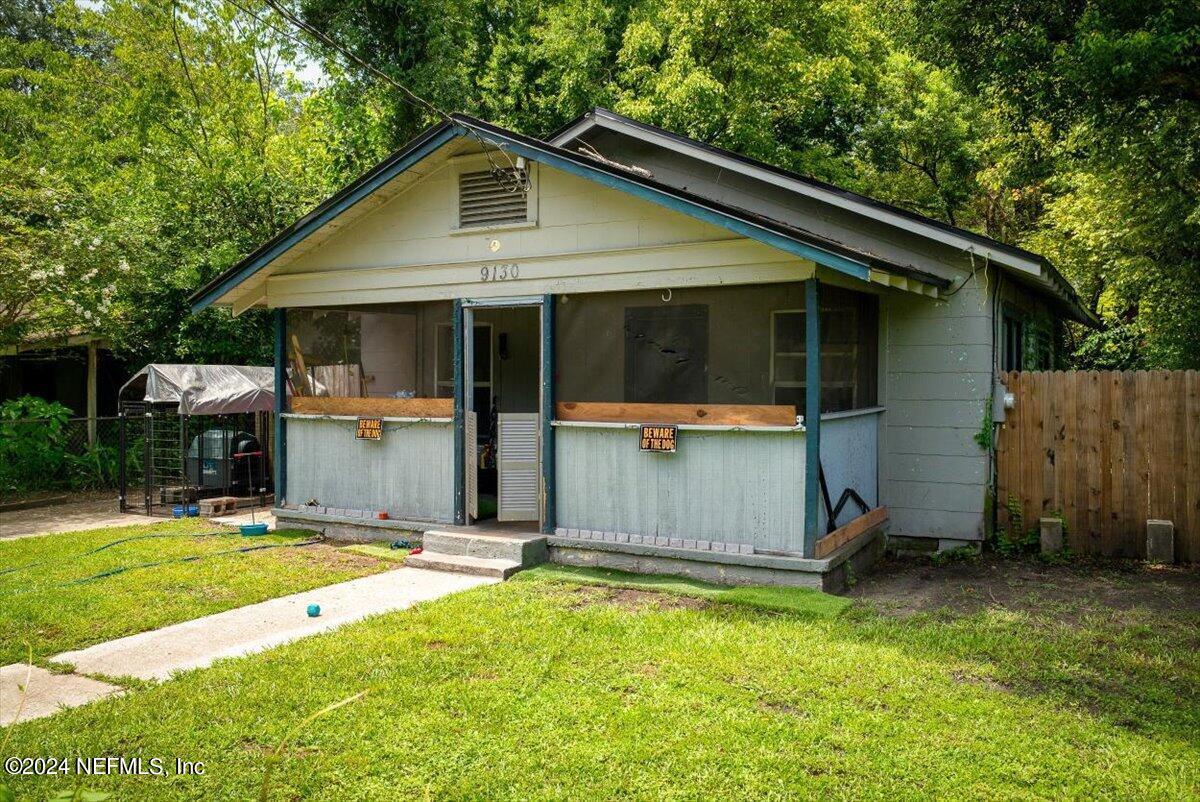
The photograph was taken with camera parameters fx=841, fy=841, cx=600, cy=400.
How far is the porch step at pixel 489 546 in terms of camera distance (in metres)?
8.25

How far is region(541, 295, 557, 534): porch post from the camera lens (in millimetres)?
8516

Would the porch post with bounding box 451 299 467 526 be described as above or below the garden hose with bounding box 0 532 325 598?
above

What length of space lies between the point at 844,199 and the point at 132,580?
813cm

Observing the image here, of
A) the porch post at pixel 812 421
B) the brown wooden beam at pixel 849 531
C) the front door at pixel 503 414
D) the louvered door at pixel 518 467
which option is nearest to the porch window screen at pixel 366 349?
the front door at pixel 503 414

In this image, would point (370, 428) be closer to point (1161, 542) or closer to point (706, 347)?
point (706, 347)

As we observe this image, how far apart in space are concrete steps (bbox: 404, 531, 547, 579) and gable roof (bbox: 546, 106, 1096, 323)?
4.84 meters

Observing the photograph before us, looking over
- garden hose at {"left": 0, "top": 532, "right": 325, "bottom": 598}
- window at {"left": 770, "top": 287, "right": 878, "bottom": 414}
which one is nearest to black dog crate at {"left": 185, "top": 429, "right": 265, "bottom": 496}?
garden hose at {"left": 0, "top": 532, "right": 325, "bottom": 598}

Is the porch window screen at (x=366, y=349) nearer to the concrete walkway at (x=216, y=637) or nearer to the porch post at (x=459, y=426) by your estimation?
the porch post at (x=459, y=426)

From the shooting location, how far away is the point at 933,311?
916 cm

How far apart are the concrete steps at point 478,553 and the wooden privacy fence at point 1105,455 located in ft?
17.5

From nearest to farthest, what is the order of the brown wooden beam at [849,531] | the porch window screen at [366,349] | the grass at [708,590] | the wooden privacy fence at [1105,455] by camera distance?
the grass at [708,590], the brown wooden beam at [849,531], the wooden privacy fence at [1105,455], the porch window screen at [366,349]

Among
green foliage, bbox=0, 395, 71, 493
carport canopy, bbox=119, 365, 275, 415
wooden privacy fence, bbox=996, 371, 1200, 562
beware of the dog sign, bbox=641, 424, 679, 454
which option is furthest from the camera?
green foliage, bbox=0, 395, 71, 493

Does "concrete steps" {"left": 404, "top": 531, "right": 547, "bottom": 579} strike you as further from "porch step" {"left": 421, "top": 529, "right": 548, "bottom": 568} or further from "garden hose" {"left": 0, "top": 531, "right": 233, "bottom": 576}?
"garden hose" {"left": 0, "top": 531, "right": 233, "bottom": 576}

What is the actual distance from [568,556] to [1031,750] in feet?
16.1
